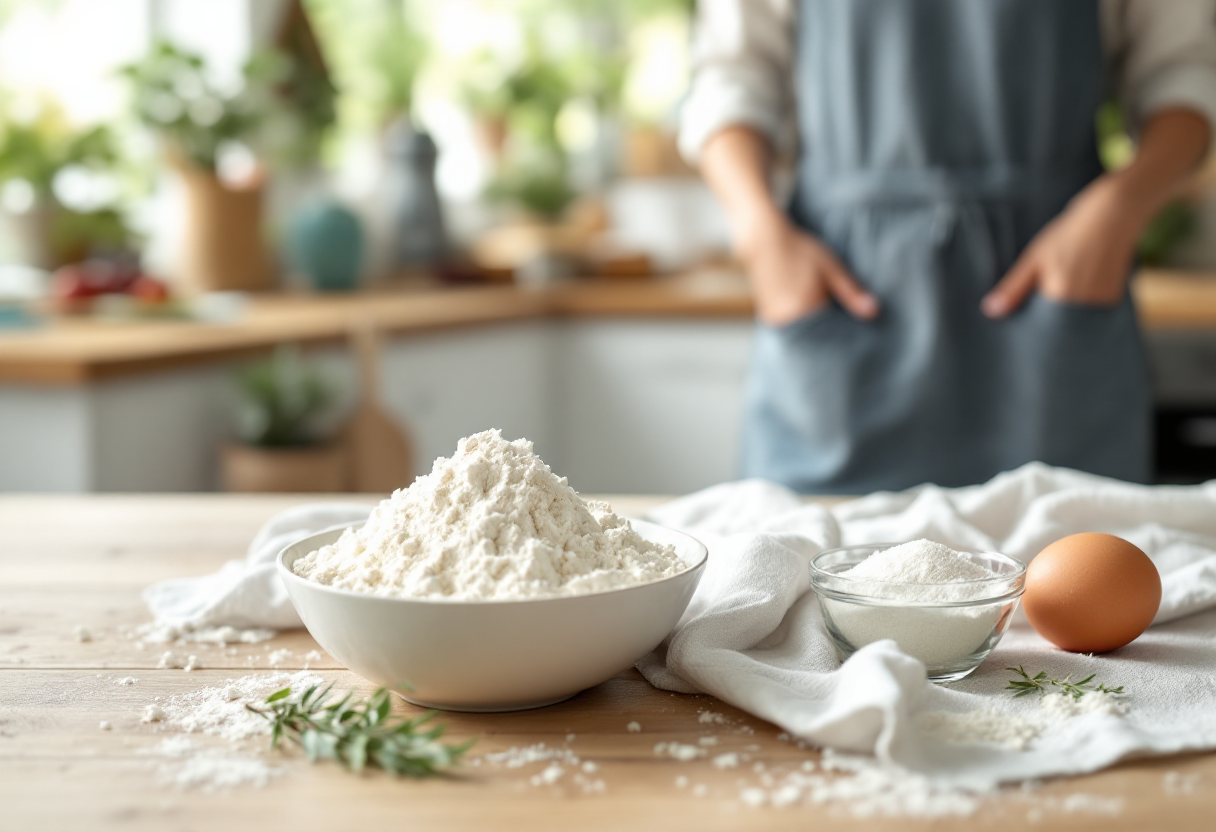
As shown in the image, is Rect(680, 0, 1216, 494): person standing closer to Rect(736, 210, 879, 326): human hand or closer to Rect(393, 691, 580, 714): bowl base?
Rect(736, 210, 879, 326): human hand

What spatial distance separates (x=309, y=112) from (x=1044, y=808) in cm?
295

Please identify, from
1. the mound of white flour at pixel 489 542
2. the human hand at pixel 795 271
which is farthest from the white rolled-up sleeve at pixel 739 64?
the mound of white flour at pixel 489 542

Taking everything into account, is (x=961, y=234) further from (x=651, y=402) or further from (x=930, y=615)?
(x=651, y=402)

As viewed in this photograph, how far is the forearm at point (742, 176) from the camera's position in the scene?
1.63 meters

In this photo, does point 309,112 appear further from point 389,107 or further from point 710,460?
point 710,460

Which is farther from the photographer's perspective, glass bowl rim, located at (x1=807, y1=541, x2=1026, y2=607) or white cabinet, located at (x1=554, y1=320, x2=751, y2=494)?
white cabinet, located at (x1=554, y1=320, x2=751, y2=494)

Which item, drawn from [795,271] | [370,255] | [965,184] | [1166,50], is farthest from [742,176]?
[370,255]

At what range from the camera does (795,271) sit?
1.63 m

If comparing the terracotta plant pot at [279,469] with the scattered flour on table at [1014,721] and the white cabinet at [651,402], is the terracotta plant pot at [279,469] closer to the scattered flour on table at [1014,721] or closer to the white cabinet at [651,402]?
the white cabinet at [651,402]

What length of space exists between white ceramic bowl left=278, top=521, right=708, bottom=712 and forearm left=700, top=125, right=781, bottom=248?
0.99 m

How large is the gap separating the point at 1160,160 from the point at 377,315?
4.71 ft

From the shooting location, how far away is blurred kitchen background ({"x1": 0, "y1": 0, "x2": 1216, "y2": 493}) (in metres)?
2.09

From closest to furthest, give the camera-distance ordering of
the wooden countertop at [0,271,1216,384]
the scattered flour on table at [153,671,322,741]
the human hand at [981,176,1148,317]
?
the scattered flour on table at [153,671,322,741] < the human hand at [981,176,1148,317] < the wooden countertop at [0,271,1216,384]

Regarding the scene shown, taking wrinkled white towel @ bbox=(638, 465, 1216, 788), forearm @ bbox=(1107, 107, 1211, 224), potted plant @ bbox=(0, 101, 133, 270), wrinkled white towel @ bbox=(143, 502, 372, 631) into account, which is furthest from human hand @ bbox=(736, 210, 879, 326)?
potted plant @ bbox=(0, 101, 133, 270)
